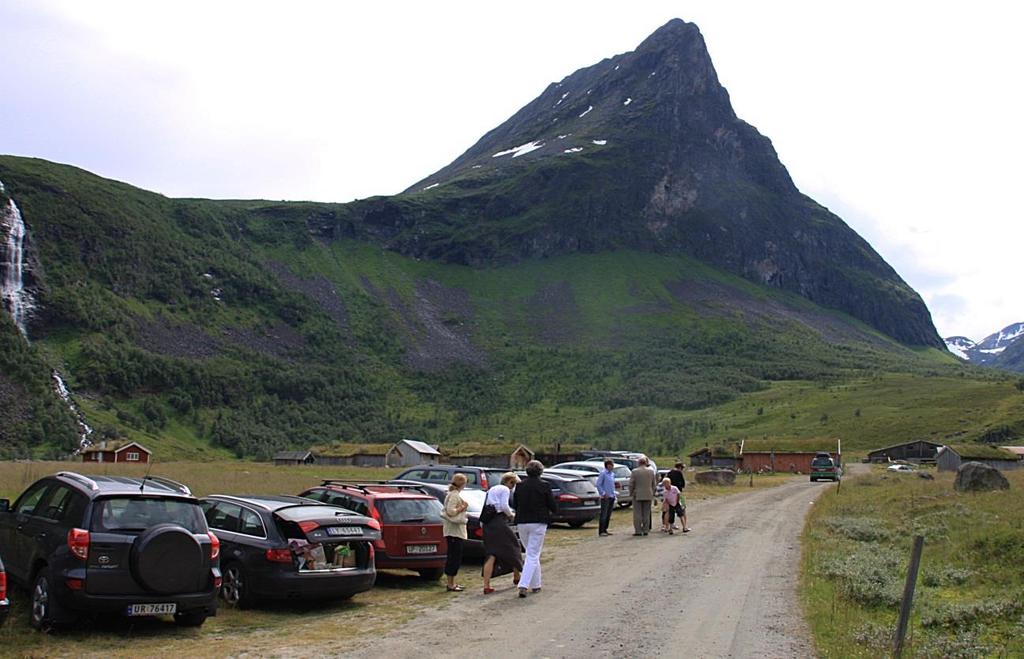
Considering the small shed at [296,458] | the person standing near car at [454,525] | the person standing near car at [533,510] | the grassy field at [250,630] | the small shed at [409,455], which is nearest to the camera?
the grassy field at [250,630]

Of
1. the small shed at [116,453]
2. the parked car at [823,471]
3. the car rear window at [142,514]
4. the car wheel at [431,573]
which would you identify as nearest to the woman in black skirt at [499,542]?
the car wheel at [431,573]

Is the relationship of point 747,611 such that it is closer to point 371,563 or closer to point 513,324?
point 371,563

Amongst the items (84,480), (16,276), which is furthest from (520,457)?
(16,276)

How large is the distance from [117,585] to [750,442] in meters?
80.1

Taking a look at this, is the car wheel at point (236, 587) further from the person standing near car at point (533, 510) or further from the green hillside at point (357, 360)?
the green hillside at point (357, 360)

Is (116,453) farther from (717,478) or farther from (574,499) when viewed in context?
(574,499)

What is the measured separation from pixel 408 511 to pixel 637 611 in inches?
196

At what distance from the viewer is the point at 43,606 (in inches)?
398

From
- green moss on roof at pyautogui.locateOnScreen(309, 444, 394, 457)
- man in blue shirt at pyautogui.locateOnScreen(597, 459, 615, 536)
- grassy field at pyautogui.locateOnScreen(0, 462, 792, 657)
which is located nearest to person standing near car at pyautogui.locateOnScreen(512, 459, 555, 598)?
grassy field at pyautogui.locateOnScreen(0, 462, 792, 657)

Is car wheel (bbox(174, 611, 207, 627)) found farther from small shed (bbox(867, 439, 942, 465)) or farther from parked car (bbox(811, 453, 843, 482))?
small shed (bbox(867, 439, 942, 465))

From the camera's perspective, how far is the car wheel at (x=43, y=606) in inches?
392

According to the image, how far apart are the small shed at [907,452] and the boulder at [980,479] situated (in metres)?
63.9

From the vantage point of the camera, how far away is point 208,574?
10602 mm

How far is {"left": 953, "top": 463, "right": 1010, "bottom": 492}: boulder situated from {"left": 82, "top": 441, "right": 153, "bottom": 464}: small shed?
2614 inches
